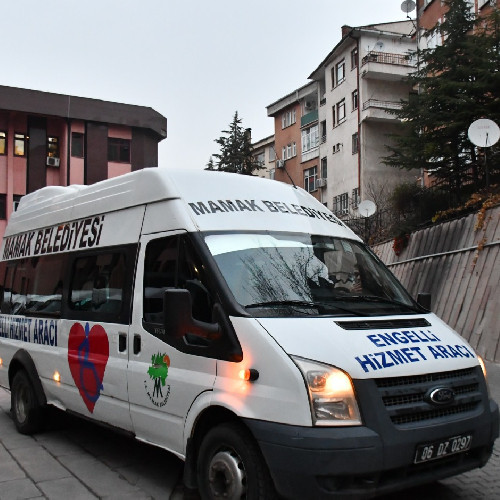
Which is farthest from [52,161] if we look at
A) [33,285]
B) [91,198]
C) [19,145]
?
[91,198]

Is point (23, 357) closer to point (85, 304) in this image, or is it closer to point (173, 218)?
point (85, 304)

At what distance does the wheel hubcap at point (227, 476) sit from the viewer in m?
3.94

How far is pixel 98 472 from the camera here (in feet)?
18.2

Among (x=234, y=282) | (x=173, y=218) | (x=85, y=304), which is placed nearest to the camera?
(x=234, y=282)

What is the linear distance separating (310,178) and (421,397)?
1609 inches

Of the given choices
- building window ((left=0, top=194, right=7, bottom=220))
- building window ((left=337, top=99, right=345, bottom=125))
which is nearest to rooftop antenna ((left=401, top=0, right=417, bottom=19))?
building window ((left=337, top=99, right=345, bottom=125))

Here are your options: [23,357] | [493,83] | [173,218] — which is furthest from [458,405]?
[493,83]

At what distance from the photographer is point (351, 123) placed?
124ft

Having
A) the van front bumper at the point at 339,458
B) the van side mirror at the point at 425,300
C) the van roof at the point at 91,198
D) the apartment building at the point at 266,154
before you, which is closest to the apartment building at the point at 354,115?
the apartment building at the point at 266,154

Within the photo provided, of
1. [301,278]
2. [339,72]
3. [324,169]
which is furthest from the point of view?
[324,169]

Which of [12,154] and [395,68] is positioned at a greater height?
[395,68]

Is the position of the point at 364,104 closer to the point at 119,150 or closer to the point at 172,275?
the point at 119,150

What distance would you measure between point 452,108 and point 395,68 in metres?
21.2

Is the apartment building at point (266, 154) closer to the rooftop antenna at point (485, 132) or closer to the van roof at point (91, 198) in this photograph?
the rooftop antenna at point (485, 132)
